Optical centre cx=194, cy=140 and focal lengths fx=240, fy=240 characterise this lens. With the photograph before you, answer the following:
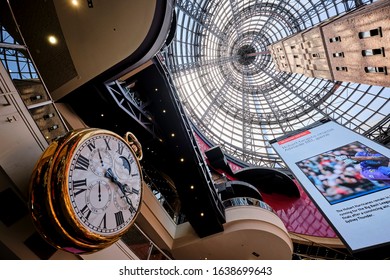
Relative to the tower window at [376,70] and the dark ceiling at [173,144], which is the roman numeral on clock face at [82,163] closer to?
the dark ceiling at [173,144]

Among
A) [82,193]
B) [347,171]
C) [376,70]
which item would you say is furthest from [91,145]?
[376,70]

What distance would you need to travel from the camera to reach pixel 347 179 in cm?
770

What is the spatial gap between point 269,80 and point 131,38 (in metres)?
40.6

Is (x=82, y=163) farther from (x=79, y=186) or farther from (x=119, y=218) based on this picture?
(x=119, y=218)

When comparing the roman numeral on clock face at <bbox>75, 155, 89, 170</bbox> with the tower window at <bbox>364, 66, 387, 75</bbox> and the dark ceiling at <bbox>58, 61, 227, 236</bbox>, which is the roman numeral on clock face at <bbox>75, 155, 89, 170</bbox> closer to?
the dark ceiling at <bbox>58, 61, 227, 236</bbox>

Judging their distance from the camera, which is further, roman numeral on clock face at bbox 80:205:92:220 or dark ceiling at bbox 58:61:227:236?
dark ceiling at bbox 58:61:227:236

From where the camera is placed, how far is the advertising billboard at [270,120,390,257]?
5.70 metres

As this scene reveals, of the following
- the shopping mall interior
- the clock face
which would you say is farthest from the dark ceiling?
the clock face

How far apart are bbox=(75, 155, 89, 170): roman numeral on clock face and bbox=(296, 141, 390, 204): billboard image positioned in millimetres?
6651

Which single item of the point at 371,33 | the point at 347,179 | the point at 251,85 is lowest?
the point at 251,85

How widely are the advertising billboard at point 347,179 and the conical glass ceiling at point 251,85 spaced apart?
45.3ft

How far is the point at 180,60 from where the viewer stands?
77.7 ft

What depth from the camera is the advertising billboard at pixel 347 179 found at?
18.7 ft

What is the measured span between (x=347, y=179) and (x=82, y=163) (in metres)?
7.86
